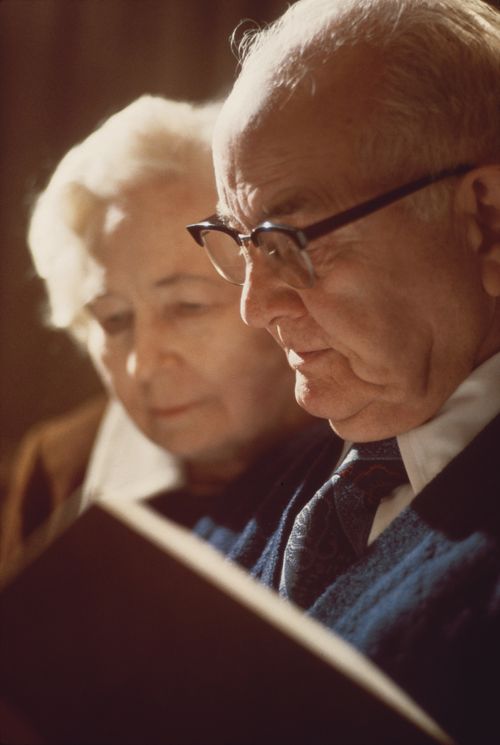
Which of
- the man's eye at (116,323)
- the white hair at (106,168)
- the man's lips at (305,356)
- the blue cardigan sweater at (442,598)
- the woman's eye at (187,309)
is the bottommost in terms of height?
the blue cardigan sweater at (442,598)

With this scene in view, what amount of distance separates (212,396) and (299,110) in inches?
21.2

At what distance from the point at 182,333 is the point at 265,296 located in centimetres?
35

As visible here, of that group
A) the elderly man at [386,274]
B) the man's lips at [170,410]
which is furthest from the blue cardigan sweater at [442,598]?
the man's lips at [170,410]

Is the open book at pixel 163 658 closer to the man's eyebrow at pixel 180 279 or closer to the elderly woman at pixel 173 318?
the elderly woman at pixel 173 318

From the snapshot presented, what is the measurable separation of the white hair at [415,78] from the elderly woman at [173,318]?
1.09 feet

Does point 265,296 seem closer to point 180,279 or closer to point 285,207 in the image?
point 285,207

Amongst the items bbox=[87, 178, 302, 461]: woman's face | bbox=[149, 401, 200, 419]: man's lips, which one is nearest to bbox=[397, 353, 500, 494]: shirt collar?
bbox=[87, 178, 302, 461]: woman's face

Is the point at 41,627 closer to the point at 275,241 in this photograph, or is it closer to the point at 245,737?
the point at 245,737

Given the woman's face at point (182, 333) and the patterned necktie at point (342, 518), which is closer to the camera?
the patterned necktie at point (342, 518)

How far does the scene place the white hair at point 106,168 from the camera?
3.63 feet

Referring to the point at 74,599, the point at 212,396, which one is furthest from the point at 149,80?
the point at 74,599

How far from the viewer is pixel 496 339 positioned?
82 cm

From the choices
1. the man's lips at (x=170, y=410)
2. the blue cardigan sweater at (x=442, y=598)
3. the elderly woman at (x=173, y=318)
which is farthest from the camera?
the man's lips at (x=170, y=410)

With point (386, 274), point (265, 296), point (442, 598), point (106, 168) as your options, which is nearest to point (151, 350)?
point (106, 168)
